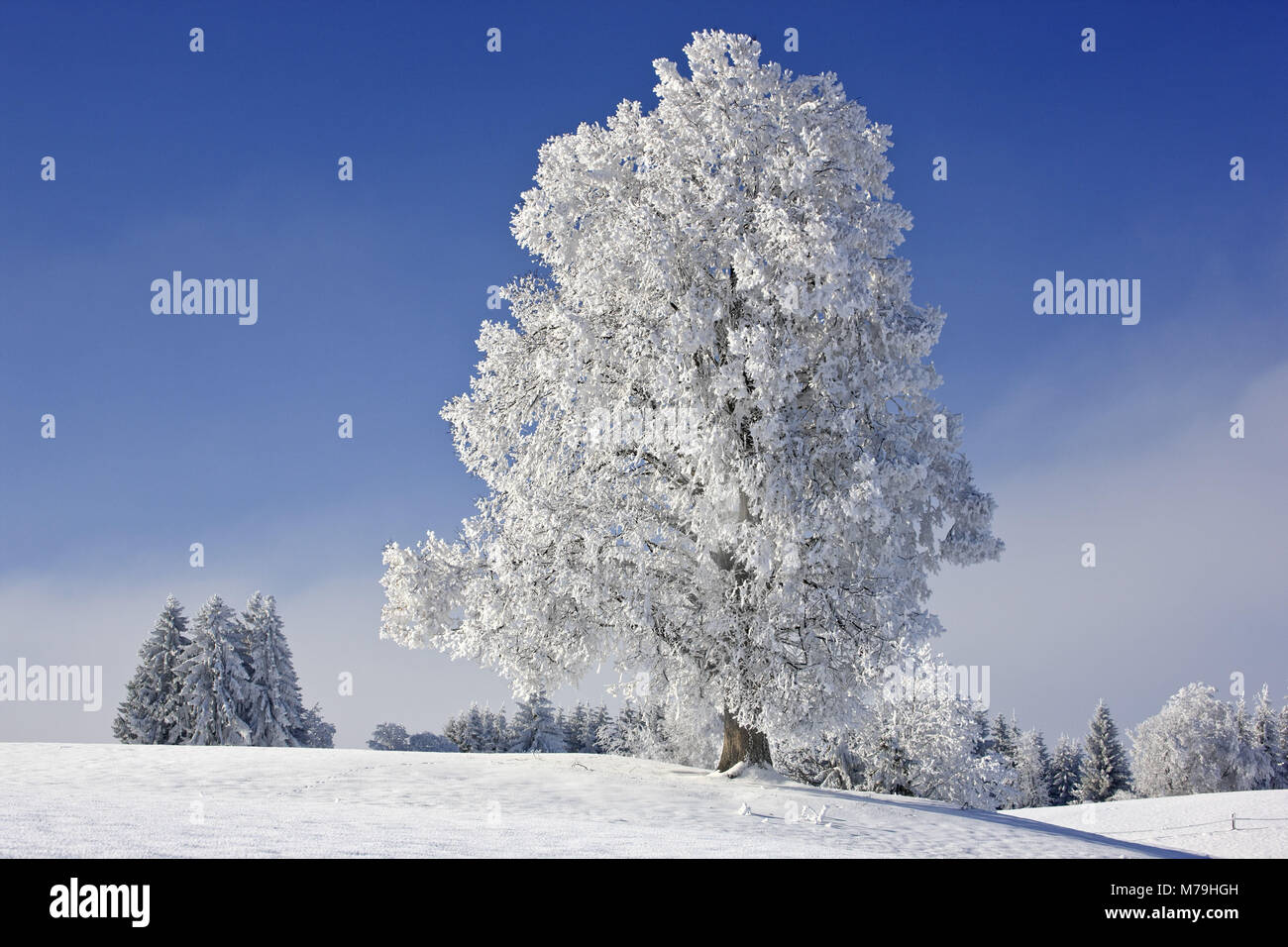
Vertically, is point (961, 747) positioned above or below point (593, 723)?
above

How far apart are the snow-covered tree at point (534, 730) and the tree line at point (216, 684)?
23.0 metres

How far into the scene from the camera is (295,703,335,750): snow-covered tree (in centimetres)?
4847

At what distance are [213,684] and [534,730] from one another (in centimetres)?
2946

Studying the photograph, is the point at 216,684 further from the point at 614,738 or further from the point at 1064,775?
the point at 1064,775

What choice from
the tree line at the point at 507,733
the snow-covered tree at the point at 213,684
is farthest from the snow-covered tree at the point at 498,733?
the snow-covered tree at the point at 213,684

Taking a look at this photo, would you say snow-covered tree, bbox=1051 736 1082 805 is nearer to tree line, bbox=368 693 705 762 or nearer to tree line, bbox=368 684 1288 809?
tree line, bbox=368 684 1288 809

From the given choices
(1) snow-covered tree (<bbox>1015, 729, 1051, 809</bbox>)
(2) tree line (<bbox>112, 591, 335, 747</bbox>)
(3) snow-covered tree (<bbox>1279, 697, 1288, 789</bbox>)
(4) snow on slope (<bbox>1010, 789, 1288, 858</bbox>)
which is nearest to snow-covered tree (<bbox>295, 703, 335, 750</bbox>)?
(2) tree line (<bbox>112, 591, 335, 747</bbox>)

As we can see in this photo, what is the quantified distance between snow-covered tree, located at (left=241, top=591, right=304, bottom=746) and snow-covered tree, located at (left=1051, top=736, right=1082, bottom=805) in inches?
2612

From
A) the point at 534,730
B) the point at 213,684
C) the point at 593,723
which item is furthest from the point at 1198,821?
the point at 593,723

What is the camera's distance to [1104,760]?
7388 centimetres

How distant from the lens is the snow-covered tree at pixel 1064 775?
272 ft
